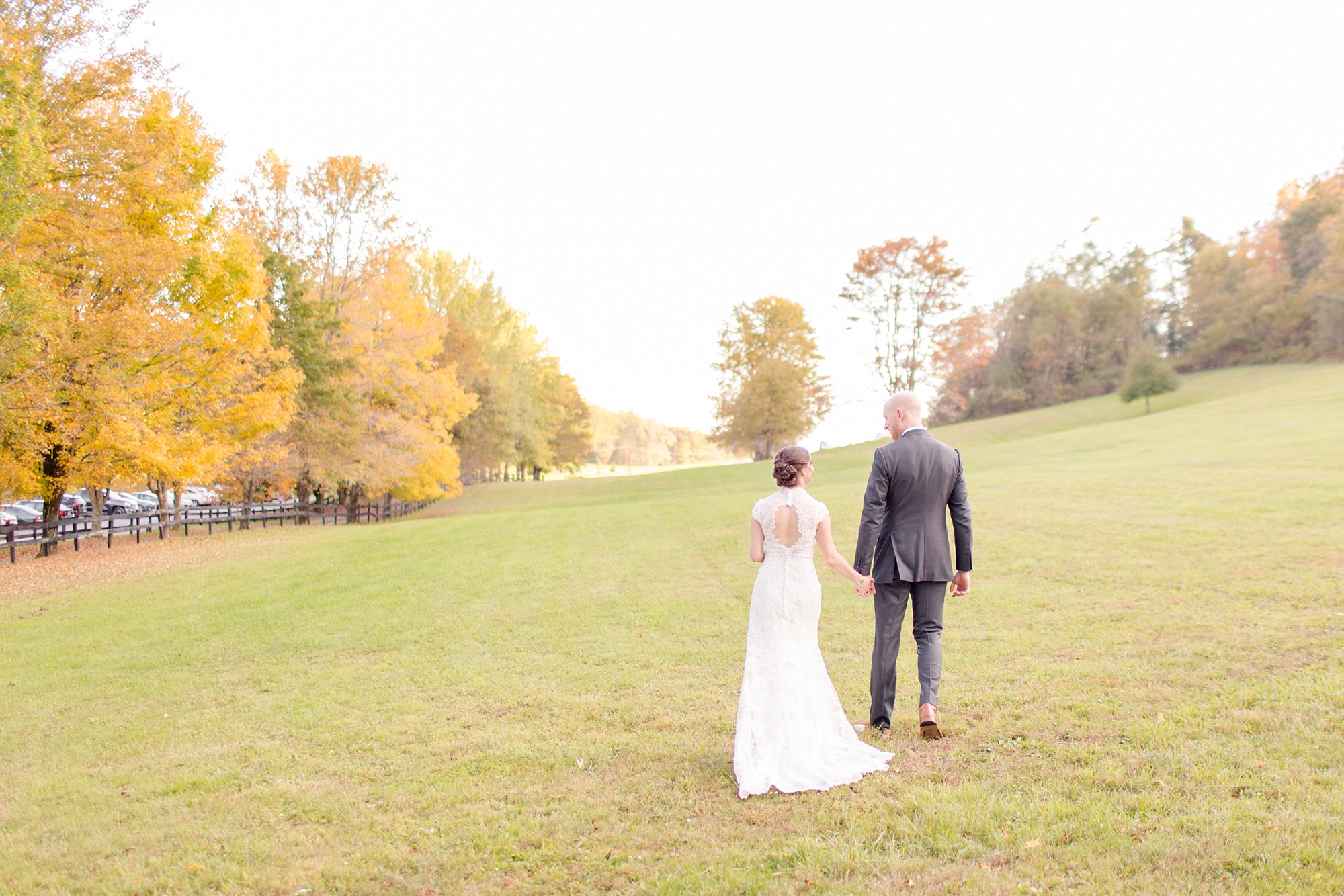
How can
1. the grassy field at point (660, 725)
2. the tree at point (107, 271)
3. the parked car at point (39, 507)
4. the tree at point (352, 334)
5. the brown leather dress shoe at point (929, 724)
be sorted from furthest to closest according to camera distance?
the parked car at point (39, 507)
the tree at point (352, 334)
the tree at point (107, 271)
the brown leather dress shoe at point (929, 724)
the grassy field at point (660, 725)

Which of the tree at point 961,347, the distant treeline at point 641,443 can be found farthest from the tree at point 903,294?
the distant treeline at point 641,443

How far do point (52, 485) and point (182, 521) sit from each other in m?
7.23

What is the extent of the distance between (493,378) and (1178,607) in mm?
42780

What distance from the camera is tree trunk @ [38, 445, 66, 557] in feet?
67.1

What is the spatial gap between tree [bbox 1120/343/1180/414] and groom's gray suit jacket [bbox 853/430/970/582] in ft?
160

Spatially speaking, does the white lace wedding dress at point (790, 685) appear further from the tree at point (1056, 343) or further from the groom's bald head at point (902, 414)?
the tree at point (1056, 343)

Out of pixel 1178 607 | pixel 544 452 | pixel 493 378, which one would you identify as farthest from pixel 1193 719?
pixel 544 452

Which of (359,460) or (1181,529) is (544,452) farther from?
(1181,529)

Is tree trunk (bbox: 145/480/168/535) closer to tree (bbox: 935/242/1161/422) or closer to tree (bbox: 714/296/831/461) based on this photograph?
tree (bbox: 714/296/831/461)

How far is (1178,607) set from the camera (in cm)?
923

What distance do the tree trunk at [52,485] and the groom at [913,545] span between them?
73.1 ft

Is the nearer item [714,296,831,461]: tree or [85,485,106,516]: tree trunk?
[85,485,106,516]: tree trunk

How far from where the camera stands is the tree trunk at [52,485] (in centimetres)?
2045

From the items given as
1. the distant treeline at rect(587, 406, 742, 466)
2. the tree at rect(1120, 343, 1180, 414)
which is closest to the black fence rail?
the tree at rect(1120, 343, 1180, 414)
